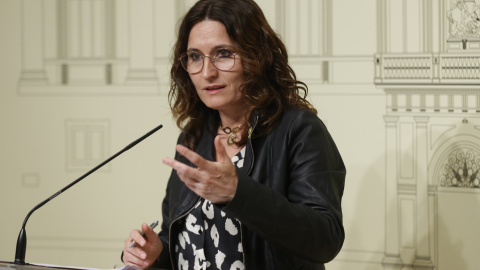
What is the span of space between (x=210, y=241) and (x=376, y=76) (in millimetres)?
1501

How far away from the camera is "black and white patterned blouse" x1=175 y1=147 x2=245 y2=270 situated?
170cm

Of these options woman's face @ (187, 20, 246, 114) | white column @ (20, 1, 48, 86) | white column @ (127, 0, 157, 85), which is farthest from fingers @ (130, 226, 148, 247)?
white column @ (20, 1, 48, 86)

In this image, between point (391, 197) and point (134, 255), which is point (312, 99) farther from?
point (134, 255)

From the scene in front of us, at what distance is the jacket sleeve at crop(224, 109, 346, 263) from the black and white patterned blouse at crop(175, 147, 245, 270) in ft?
0.42

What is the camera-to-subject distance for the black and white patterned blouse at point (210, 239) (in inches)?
67.0

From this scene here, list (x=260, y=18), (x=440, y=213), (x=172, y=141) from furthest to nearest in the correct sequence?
(x=172, y=141)
(x=440, y=213)
(x=260, y=18)

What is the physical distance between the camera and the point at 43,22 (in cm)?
353

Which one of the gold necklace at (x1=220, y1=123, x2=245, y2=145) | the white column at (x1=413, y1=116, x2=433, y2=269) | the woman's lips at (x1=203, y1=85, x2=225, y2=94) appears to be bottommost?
the white column at (x1=413, y1=116, x2=433, y2=269)

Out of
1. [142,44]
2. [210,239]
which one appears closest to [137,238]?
[210,239]

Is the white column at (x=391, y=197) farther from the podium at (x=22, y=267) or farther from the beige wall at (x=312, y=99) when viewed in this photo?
the podium at (x=22, y=267)

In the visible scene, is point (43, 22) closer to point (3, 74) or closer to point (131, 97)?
point (3, 74)

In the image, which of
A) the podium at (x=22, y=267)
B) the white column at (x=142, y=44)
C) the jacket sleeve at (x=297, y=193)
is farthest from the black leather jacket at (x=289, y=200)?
the white column at (x=142, y=44)

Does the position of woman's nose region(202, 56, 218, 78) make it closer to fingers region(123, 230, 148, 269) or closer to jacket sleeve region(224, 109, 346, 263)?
jacket sleeve region(224, 109, 346, 263)

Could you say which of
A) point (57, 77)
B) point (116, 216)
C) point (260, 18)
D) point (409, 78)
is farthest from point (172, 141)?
point (260, 18)
